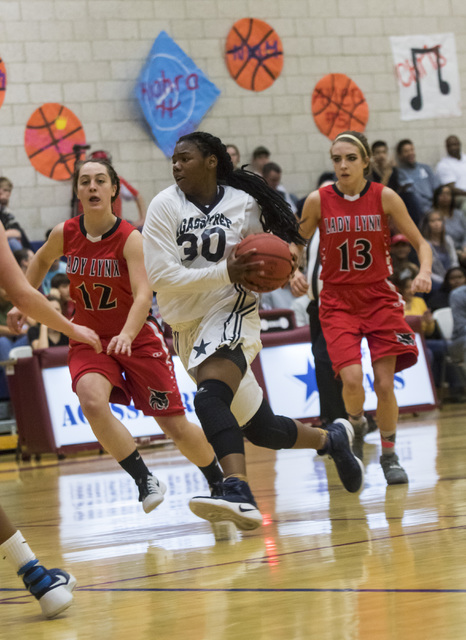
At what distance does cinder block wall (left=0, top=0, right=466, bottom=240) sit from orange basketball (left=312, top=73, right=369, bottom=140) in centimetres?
11

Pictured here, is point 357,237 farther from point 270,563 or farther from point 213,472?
point 270,563

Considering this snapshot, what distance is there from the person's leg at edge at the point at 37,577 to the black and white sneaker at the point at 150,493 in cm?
159

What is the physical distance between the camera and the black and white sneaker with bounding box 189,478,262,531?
3.51 m

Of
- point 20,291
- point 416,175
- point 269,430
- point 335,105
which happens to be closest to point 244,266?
point 269,430

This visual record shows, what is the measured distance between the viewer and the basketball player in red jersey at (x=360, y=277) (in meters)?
5.26

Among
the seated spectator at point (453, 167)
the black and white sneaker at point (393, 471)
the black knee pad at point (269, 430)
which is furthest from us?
the seated spectator at point (453, 167)

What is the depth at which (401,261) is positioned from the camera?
1145cm

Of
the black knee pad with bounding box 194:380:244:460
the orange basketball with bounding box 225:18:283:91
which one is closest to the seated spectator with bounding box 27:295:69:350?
the black knee pad with bounding box 194:380:244:460

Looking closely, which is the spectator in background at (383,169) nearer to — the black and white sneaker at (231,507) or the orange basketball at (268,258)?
the orange basketball at (268,258)

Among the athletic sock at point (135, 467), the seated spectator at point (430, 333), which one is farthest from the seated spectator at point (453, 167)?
the athletic sock at point (135, 467)

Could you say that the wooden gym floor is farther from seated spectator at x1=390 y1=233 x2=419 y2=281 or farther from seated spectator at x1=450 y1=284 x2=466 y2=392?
seated spectator at x1=390 y1=233 x2=419 y2=281

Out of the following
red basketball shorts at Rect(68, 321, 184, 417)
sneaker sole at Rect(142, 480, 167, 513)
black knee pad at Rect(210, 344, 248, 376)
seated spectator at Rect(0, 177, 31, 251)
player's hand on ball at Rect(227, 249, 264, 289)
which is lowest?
sneaker sole at Rect(142, 480, 167, 513)

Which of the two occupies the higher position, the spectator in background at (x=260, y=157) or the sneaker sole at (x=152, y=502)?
the spectator in background at (x=260, y=157)

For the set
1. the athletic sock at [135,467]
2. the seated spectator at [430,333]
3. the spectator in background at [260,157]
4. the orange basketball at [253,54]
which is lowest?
the seated spectator at [430,333]
